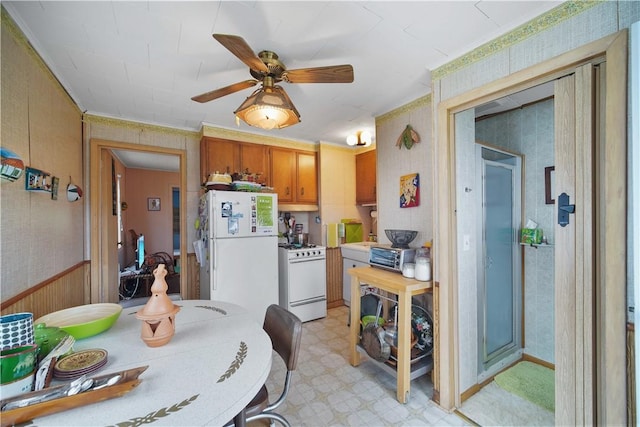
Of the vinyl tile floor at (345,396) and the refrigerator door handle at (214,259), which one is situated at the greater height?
the refrigerator door handle at (214,259)

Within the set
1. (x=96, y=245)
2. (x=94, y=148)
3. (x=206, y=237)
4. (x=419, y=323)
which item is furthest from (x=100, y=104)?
(x=419, y=323)

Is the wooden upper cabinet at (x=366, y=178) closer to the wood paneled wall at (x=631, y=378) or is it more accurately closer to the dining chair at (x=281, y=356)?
the dining chair at (x=281, y=356)

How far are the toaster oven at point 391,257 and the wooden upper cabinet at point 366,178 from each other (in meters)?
1.52

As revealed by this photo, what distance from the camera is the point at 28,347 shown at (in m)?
0.80

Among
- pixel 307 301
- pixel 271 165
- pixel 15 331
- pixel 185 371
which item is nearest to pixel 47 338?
pixel 15 331

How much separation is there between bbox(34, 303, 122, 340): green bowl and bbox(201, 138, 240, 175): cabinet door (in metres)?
1.95

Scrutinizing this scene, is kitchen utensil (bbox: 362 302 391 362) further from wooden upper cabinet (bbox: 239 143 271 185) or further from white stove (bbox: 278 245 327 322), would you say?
wooden upper cabinet (bbox: 239 143 271 185)

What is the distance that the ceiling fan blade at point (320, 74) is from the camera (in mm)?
1500

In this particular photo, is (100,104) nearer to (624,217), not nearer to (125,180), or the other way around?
(125,180)

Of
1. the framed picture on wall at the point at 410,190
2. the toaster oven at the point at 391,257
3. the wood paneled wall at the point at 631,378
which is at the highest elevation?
the framed picture on wall at the point at 410,190

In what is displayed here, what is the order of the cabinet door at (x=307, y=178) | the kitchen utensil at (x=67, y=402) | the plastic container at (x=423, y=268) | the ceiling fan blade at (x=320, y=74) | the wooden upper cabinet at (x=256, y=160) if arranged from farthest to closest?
1. the cabinet door at (x=307, y=178)
2. the wooden upper cabinet at (x=256, y=160)
3. the plastic container at (x=423, y=268)
4. the ceiling fan blade at (x=320, y=74)
5. the kitchen utensil at (x=67, y=402)

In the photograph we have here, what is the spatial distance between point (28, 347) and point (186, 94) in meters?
2.12

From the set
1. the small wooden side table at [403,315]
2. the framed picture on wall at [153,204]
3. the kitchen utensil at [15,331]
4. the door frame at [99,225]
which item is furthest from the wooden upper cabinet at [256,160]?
the framed picture on wall at [153,204]

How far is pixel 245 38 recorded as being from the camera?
1575mm
